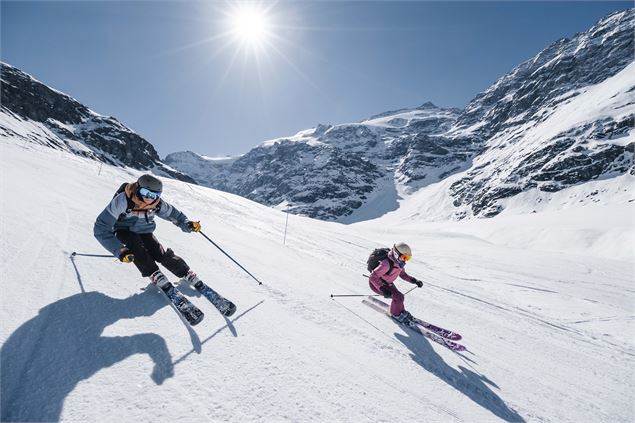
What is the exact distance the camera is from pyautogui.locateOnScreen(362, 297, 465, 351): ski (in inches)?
220

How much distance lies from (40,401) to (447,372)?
448cm

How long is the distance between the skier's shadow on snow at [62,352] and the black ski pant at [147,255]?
2.42 feet

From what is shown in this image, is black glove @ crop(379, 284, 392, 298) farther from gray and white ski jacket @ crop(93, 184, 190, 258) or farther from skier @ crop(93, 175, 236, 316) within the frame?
gray and white ski jacket @ crop(93, 184, 190, 258)

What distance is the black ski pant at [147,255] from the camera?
473cm

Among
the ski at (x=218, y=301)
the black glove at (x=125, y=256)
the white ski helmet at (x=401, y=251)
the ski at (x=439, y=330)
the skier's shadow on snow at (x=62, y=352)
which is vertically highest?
the white ski helmet at (x=401, y=251)

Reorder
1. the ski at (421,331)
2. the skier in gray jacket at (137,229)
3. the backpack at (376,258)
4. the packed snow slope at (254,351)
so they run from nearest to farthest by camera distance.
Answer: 1. the packed snow slope at (254,351)
2. the skier in gray jacket at (137,229)
3. the ski at (421,331)
4. the backpack at (376,258)

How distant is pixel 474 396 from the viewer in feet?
13.2

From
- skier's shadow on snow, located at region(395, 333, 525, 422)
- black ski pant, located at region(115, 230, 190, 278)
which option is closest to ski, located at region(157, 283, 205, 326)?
black ski pant, located at region(115, 230, 190, 278)

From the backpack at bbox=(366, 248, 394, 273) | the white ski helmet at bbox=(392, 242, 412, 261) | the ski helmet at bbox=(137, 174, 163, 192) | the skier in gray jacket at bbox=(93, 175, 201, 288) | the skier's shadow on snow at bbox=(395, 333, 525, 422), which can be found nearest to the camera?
the skier's shadow on snow at bbox=(395, 333, 525, 422)

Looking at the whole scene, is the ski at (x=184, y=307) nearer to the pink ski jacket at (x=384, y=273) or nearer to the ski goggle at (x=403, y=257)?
the pink ski jacket at (x=384, y=273)

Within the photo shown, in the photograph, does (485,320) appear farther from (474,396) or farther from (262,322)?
(262,322)

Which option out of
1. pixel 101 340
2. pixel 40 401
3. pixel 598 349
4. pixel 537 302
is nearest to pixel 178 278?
pixel 101 340

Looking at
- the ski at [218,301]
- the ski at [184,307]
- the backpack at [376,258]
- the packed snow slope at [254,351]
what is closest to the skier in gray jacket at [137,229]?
the ski at [184,307]

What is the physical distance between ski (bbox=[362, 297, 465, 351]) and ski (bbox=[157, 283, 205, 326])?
3589 millimetres
